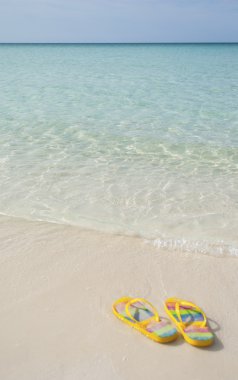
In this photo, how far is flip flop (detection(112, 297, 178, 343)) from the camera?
3.23 m

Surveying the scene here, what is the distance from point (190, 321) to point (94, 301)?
88 centimetres

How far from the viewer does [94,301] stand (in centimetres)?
369

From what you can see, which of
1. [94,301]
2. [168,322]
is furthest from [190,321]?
[94,301]

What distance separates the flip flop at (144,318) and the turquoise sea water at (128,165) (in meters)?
1.21

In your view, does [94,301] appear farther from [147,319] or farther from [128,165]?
[128,165]

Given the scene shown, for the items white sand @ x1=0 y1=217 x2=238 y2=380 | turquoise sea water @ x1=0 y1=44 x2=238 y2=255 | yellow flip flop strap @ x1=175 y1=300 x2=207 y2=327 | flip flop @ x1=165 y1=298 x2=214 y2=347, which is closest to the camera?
white sand @ x1=0 y1=217 x2=238 y2=380

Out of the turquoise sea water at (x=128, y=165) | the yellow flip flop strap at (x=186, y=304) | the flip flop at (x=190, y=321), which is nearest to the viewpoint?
the flip flop at (x=190, y=321)

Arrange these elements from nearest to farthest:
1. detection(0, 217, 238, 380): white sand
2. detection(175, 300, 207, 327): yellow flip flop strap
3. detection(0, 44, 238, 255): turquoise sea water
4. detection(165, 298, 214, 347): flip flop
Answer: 1. detection(0, 217, 238, 380): white sand
2. detection(165, 298, 214, 347): flip flop
3. detection(175, 300, 207, 327): yellow flip flop strap
4. detection(0, 44, 238, 255): turquoise sea water

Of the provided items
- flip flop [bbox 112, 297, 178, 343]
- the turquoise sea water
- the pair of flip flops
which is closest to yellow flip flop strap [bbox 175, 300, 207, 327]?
the pair of flip flops

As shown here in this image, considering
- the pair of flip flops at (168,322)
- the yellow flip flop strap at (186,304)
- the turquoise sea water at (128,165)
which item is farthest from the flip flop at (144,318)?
the turquoise sea water at (128,165)

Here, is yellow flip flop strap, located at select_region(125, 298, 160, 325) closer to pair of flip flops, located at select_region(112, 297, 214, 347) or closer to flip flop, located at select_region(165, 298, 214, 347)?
pair of flip flops, located at select_region(112, 297, 214, 347)

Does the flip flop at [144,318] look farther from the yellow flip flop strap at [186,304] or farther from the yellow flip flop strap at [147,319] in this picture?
the yellow flip flop strap at [186,304]

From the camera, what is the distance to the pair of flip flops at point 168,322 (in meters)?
3.21

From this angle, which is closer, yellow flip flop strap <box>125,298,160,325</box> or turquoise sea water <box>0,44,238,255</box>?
yellow flip flop strap <box>125,298,160,325</box>
